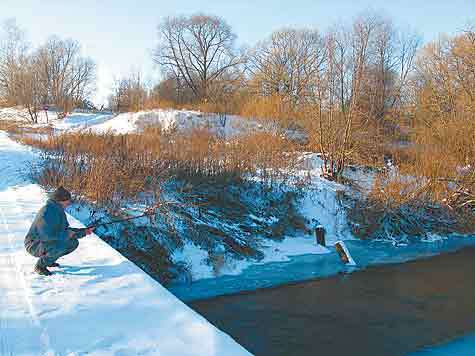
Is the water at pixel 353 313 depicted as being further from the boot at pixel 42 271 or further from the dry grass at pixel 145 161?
the dry grass at pixel 145 161

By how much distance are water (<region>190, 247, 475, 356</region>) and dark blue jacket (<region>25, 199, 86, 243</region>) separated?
374 centimetres

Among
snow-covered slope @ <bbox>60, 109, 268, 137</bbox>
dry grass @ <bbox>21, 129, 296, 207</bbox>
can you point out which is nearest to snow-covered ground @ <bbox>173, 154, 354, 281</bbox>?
dry grass @ <bbox>21, 129, 296, 207</bbox>

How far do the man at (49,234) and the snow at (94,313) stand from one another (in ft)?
0.68

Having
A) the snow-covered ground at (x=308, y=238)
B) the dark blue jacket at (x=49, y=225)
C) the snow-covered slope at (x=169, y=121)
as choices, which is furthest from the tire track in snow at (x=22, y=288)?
the snow-covered slope at (x=169, y=121)

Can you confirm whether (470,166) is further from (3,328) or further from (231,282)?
(3,328)

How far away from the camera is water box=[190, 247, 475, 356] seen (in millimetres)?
7344

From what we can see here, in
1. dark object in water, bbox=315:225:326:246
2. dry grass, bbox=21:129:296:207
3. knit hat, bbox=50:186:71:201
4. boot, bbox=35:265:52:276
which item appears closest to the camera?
boot, bbox=35:265:52:276

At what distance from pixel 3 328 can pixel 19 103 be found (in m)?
36.5

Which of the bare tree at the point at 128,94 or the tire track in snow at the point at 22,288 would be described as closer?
the tire track in snow at the point at 22,288

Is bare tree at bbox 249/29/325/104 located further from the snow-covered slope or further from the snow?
the snow

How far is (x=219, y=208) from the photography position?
13969 mm

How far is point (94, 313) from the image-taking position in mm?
4355

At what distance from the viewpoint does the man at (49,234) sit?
17.6 ft

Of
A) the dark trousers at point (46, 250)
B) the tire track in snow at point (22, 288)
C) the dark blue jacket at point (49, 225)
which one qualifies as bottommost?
the tire track in snow at point (22, 288)
